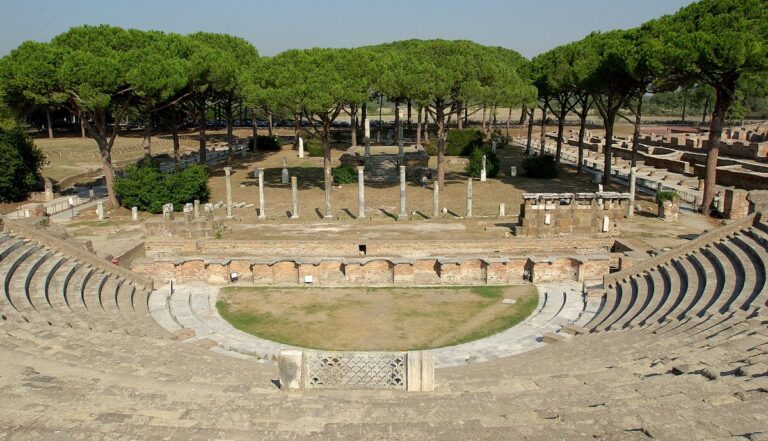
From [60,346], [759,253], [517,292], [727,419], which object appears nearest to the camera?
[727,419]

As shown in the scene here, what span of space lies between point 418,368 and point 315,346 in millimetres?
6286

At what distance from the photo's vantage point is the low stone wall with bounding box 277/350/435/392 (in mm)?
9641

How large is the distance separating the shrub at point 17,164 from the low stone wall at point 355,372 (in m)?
29.5

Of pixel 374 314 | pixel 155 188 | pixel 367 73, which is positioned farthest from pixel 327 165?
pixel 374 314

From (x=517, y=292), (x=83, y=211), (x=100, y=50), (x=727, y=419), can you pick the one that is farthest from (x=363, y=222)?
(x=727, y=419)

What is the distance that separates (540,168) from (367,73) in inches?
559

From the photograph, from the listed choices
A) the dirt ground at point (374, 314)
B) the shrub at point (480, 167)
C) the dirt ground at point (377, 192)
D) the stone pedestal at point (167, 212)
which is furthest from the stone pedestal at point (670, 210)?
the stone pedestal at point (167, 212)

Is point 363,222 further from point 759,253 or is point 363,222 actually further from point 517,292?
Result: point 759,253

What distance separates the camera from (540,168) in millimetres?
39781

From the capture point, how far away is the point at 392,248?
71.7ft

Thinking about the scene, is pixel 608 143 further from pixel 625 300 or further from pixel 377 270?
pixel 377 270

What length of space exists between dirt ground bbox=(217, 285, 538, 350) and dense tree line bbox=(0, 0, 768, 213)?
35.2 feet

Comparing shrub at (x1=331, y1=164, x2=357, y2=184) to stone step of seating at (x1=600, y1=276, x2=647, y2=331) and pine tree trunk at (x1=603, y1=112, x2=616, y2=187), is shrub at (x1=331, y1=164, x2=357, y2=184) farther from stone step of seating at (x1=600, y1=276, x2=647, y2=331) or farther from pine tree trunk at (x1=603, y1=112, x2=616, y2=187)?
stone step of seating at (x1=600, y1=276, x2=647, y2=331)

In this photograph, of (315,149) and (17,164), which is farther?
(315,149)
